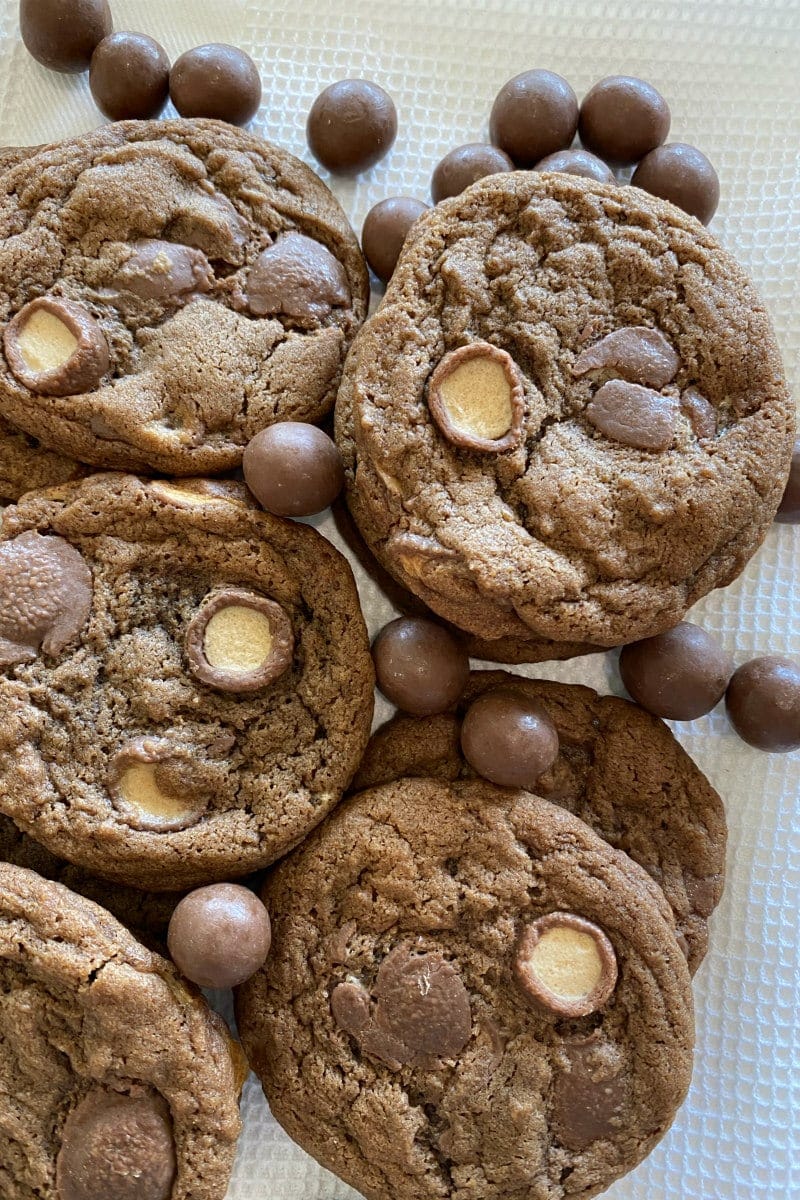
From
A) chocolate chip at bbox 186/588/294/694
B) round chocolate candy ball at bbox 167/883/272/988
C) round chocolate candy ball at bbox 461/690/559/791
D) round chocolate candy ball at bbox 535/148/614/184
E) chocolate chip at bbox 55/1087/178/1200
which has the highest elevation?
round chocolate candy ball at bbox 535/148/614/184

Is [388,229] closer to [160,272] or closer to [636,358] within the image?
[160,272]

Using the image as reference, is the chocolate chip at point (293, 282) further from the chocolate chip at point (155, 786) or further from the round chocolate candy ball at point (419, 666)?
the chocolate chip at point (155, 786)

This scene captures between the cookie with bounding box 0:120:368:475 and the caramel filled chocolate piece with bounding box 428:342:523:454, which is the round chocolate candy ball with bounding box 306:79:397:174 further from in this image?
the caramel filled chocolate piece with bounding box 428:342:523:454

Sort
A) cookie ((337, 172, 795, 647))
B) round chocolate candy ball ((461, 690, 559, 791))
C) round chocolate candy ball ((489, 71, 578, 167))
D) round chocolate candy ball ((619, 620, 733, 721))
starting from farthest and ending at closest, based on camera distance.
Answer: round chocolate candy ball ((489, 71, 578, 167)) < round chocolate candy ball ((619, 620, 733, 721)) < round chocolate candy ball ((461, 690, 559, 791)) < cookie ((337, 172, 795, 647))

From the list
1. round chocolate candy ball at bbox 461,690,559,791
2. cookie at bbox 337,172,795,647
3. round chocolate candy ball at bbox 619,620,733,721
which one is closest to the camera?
cookie at bbox 337,172,795,647

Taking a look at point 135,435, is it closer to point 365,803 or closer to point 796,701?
point 365,803

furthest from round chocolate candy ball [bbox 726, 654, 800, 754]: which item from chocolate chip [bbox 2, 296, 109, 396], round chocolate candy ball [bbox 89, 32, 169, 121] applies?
round chocolate candy ball [bbox 89, 32, 169, 121]
